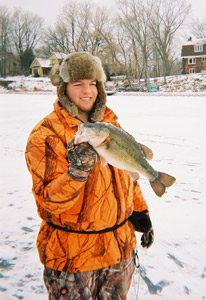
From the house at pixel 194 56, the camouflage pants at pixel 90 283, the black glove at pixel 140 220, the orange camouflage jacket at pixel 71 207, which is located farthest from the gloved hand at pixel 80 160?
the house at pixel 194 56

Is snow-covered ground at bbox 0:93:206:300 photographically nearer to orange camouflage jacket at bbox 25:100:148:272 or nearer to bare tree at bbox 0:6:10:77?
orange camouflage jacket at bbox 25:100:148:272

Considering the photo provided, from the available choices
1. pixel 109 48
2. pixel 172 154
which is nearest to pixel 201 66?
pixel 109 48

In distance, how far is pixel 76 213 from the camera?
1.70 metres

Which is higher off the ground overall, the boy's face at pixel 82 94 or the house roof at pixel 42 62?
the house roof at pixel 42 62

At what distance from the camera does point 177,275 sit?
9.17 ft

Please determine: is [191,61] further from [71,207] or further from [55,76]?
[71,207]

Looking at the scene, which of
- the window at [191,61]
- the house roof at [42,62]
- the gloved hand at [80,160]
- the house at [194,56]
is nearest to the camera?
the gloved hand at [80,160]

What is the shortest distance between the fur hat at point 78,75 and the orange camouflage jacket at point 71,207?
0.68 ft

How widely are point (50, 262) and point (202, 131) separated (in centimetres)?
916

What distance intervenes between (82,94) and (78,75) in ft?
0.53

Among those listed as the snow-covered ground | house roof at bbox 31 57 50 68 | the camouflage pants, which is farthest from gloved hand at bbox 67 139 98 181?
house roof at bbox 31 57 50 68

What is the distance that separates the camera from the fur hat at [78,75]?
1.98 metres

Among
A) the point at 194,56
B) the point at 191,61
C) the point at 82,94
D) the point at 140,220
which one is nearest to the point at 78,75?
the point at 82,94

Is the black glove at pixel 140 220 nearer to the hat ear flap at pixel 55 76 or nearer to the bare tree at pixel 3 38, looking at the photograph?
the hat ear flap at pixel 55 76
